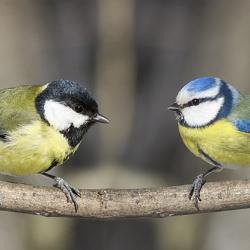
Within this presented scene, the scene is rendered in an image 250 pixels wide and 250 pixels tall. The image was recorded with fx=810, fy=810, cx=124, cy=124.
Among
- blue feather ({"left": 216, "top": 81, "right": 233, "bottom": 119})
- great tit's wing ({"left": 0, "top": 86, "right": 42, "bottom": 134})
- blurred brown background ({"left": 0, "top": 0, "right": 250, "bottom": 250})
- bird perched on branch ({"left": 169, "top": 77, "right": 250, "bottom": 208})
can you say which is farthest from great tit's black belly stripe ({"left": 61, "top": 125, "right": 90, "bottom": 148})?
blurred brown background ({"left": 0, "top": 0, "right": 250, "bottom": 250})

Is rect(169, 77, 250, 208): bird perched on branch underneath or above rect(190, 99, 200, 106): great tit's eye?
underneath

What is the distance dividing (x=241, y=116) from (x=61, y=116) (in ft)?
2.06

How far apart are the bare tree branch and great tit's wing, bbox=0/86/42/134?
24 centimetres

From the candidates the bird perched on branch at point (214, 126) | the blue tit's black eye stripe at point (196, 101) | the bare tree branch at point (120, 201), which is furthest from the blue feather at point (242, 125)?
the bare tree branch at point (120, 201)

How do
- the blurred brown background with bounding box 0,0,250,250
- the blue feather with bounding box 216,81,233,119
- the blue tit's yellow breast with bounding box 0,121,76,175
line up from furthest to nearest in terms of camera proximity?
the blurred brown background with bounding box 0,0,250,250, the blue feather with bounding box 216,81,233,119, the blue tit's yellow breast with bounding box 0,121,76,175

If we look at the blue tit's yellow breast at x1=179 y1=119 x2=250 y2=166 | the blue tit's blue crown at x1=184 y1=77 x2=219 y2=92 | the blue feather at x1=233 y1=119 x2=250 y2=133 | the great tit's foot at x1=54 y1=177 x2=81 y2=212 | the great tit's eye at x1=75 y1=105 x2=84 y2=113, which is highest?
the blue tit's blue crown at x1=184 y1=77 x2=219 y2=92

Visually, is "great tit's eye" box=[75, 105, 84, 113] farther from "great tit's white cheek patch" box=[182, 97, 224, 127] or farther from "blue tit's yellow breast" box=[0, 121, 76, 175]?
"great tit's white cheek patch" box=[182, 97, 224, 127]

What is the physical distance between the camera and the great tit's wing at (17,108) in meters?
2.74

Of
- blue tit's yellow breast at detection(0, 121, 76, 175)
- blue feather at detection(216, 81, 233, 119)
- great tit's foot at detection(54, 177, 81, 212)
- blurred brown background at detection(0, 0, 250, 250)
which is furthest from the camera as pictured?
blurred brown background at detection(0, 0, 250, 250)

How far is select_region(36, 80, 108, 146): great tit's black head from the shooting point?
2586 mm

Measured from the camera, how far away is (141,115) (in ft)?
14.2

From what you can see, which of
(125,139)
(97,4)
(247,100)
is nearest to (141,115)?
(125,139)

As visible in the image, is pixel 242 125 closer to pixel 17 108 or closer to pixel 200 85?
pixel 200 85

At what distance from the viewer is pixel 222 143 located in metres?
2.77
